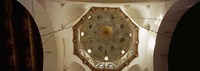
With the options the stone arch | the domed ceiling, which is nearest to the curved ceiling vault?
the domed ceiling

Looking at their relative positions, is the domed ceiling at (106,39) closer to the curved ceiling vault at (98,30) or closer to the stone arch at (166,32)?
the curved ceiling vault at (98,30)

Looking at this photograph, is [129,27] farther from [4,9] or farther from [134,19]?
[4,9]

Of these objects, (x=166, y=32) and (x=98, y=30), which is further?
(x=98, y=30)

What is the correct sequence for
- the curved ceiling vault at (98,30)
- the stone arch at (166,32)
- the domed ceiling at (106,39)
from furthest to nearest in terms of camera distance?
1. the domed ceiling at (106,39)
2. the curved ceiling vault at (98,30)
3. the stone arch at (166,32)

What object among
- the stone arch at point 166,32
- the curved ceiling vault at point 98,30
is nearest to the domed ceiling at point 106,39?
the curved ceiling vault at point 98,30

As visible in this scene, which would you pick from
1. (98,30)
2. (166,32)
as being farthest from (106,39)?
(166,32)

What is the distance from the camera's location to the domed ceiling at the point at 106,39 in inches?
409

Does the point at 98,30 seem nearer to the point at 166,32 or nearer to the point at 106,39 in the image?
the point at 106,39

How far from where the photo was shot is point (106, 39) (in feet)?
36.1

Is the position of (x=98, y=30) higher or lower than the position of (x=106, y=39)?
higher

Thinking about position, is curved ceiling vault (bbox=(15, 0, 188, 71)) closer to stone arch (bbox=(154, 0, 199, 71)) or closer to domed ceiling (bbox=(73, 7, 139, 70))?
domed ceiling (bbox=(73, 7, 139, 70))

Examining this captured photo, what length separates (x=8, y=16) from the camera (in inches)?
312

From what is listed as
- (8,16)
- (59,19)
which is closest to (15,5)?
(8,16)

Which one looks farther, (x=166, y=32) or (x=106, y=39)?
(x=106, y=39)
